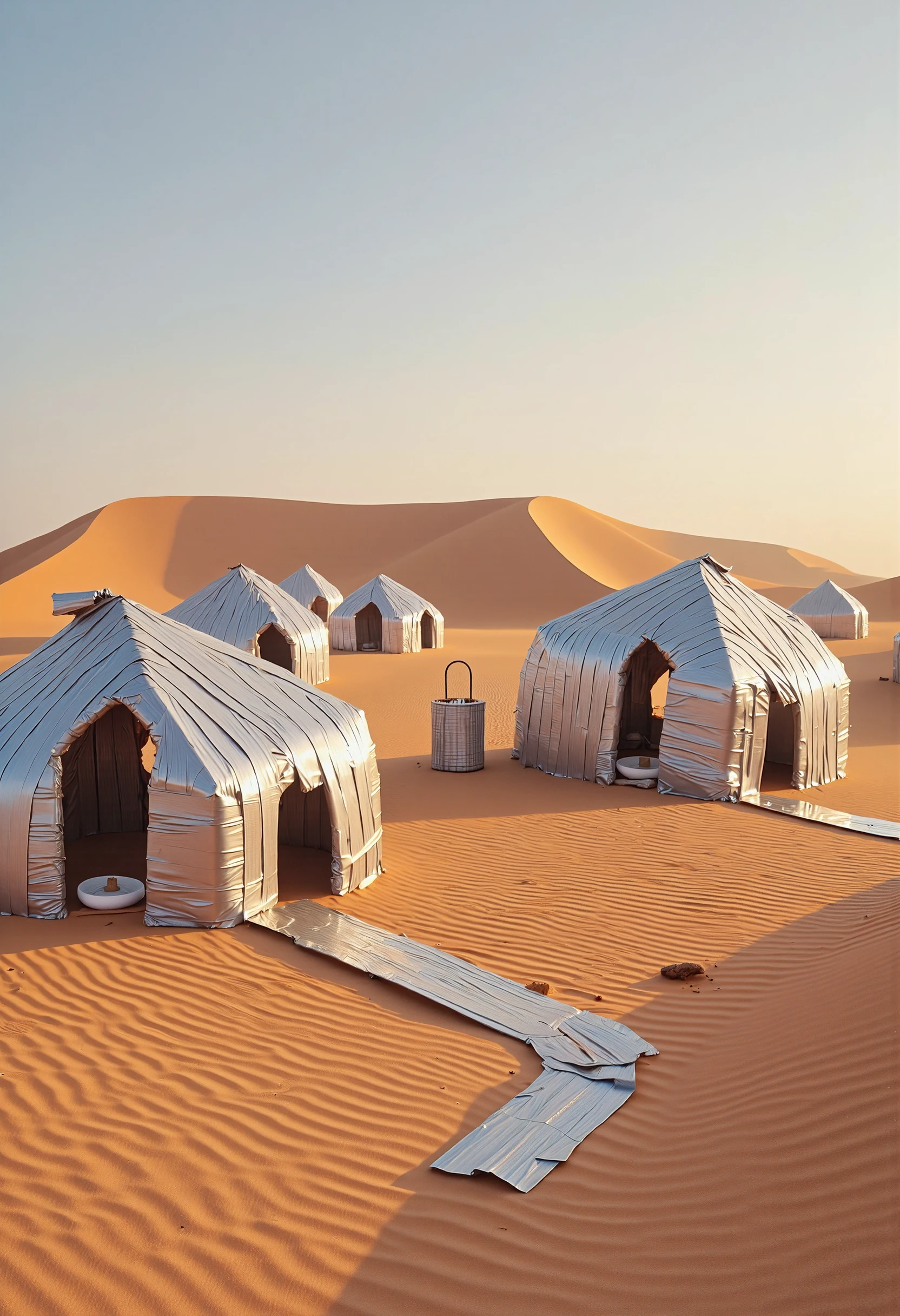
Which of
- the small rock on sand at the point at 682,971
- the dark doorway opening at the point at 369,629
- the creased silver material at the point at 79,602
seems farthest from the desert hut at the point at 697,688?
the dark doorway opening at the point at 369,629

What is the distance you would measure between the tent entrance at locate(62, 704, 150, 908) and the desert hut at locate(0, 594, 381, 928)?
1.55 ft

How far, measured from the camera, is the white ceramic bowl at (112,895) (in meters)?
7.88

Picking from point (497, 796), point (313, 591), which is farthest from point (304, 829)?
point (313, 591)

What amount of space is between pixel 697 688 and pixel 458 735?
3751mm

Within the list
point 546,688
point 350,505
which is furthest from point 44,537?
point 546,688

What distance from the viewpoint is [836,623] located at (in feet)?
110

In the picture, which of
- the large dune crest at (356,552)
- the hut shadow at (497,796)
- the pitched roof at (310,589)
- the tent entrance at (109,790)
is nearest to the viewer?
the tent entrance at (109,790)

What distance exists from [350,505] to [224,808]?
6614cm

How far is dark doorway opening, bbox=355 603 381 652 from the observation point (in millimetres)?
31594

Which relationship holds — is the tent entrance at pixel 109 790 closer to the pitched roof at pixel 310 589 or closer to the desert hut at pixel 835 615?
the pitched roof at pixel 310 589

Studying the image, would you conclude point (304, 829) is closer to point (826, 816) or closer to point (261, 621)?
point (826, 816)

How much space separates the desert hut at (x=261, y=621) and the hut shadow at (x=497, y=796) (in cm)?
849

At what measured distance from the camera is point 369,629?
31.9 m

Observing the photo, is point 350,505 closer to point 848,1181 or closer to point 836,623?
point 836,623
